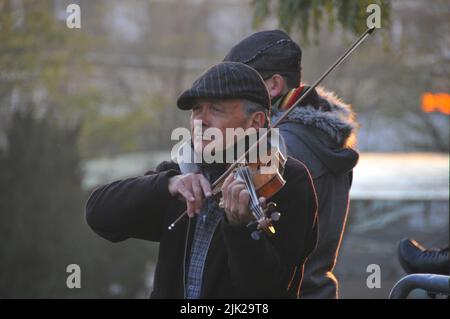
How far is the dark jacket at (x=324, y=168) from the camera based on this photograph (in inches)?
166

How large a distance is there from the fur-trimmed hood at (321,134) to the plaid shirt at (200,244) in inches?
33.9

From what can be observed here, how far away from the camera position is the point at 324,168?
166 inches

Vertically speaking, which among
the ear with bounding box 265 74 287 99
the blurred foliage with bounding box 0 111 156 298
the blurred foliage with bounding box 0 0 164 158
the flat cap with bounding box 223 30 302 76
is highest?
the blurred foliage with bounding box 0 0 164 158

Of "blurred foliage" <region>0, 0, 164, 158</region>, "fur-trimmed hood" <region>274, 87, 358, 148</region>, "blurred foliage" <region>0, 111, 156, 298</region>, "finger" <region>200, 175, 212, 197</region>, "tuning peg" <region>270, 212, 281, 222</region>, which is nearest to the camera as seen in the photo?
"tuning peg" <region>270, 212, 281, 222</region>

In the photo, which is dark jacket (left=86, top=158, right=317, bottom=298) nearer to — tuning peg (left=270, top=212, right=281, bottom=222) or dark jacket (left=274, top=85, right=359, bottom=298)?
tuning peg (left=270, top=212, right=281, bottom=222)

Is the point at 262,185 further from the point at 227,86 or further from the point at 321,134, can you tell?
the point at 321,134

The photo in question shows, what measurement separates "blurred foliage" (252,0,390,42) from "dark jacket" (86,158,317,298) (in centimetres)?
255

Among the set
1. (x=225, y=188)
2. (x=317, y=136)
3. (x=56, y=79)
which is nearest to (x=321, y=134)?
(x=317, y=136)

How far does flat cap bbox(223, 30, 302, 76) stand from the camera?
14.3ft

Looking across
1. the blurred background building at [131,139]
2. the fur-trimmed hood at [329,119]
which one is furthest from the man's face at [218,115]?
the blurred background building at [131,139]

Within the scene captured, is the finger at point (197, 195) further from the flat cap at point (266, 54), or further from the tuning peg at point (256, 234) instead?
the flat cap at point (266, 54)

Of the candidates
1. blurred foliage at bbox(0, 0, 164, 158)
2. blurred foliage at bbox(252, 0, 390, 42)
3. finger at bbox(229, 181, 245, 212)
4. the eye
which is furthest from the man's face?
blurred foliage at bbox(0, 0, 164, 158)

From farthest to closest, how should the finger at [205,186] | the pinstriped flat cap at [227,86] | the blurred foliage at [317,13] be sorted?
the blurred foliage at [317,13] < the pinstriped flat cap at [227,86] < the finger at [205,186]
